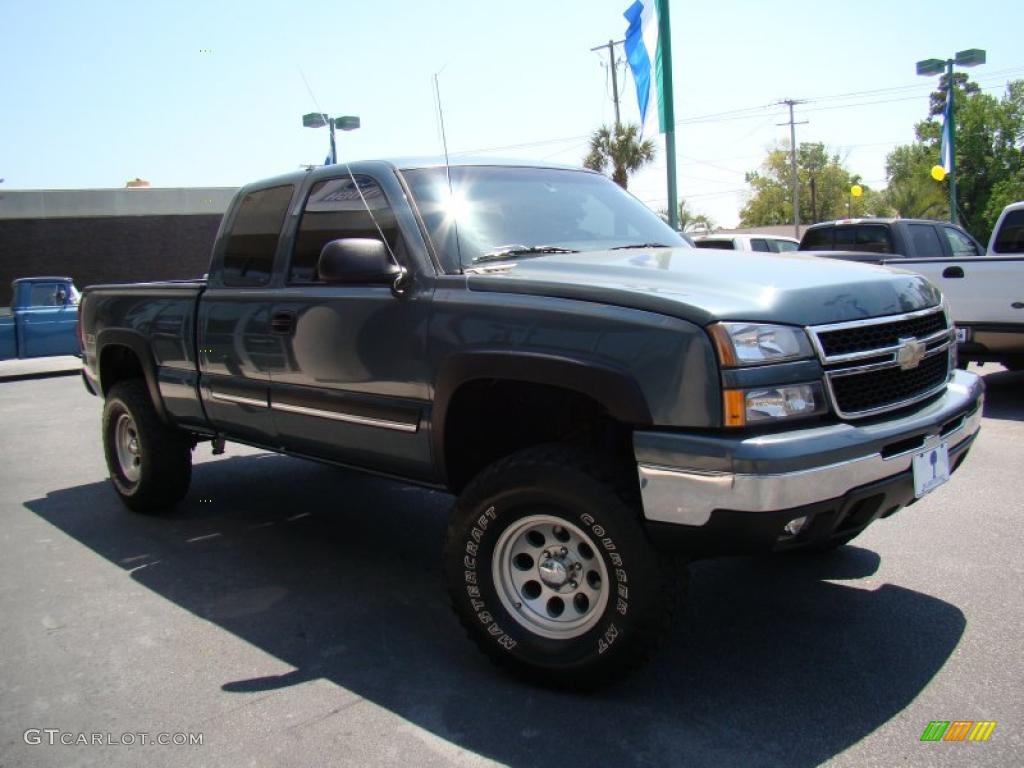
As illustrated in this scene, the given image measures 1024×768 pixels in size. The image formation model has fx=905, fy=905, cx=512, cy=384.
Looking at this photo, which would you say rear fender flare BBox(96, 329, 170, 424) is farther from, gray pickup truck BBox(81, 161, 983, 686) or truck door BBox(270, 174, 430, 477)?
truck door BBox(270, 174, 430, 477)

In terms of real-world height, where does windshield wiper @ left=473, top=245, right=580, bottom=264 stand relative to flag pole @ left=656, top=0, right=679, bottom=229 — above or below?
below

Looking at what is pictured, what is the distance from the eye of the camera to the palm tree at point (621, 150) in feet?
110

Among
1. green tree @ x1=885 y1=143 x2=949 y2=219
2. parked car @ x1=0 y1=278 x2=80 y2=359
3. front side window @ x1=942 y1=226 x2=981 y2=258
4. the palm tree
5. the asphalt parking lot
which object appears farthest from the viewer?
green tree @ x1=885 y1=143 x2=949 y2=219

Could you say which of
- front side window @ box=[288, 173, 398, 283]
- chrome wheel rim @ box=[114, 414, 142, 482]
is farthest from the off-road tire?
front side window @ box=[288, 173, 398, 283]

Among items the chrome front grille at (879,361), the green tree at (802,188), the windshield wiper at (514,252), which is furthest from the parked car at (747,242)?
the green tree at (802,188)

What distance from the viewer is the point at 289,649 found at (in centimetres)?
362

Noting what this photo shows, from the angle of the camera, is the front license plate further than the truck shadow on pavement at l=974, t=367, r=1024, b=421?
No

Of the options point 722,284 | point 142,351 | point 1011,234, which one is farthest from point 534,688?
point 1011,234

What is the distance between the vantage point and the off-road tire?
5480mm

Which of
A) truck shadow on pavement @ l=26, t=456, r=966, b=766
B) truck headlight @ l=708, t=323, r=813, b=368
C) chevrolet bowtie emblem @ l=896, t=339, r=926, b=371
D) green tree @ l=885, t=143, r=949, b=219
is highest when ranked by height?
green tree @ l=885, t=143, r=949, b=219

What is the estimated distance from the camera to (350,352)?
12.7 feet

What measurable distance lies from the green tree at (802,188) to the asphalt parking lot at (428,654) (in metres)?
91.6

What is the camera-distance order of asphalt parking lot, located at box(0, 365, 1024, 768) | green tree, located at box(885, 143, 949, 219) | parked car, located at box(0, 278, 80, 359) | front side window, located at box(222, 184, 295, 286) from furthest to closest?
green tree, located at box(885, 143, 949, 219) → parked car, located at box(0, 278, 80, 359) → front side window, located at box(222, 184, 295, 286) → asphalt parking lot, located at box(0, 365, 1024, 768)

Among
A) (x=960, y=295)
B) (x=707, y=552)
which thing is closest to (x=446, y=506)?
(x=707, y=552)
